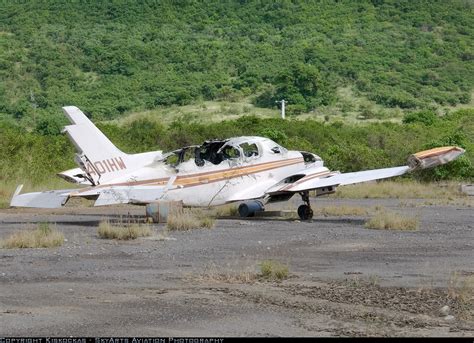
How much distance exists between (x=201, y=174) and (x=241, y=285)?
12.9 m

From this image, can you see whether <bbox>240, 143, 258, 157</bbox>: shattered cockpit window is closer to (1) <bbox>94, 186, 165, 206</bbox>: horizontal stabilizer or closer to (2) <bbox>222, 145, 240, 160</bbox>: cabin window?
(2) <bbox>222, 145, 240, 160</bbox>: cabin window

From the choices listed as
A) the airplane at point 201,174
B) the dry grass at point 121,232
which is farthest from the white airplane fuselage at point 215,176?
the dry grass at point 121,232

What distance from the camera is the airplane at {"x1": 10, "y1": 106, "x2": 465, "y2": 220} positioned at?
27.2 metres

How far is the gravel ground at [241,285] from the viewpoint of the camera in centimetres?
1270

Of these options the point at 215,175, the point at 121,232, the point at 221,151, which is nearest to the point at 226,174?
the point at 215,175

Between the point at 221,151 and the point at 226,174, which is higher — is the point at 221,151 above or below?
above

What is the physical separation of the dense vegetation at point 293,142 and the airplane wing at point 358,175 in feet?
52.4

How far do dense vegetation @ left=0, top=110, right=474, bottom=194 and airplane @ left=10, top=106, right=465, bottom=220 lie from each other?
15.0 metres


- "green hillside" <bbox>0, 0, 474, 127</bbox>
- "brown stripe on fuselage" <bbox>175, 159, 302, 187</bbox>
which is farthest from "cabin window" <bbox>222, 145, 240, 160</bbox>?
"green hillside" <bbox>0, 0, 474, 127</bbox>

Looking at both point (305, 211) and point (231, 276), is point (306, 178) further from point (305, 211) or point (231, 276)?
point (231, 276)

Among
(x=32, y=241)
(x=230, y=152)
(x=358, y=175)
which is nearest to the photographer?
(x=32, y=241)

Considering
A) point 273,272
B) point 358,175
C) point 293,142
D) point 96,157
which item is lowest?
point 273,272

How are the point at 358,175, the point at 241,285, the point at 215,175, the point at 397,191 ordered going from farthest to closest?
the point at 397,191 < the point at 358,175 < the point at 215,175 < the point at 241,285

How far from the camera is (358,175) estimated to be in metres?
29.6
